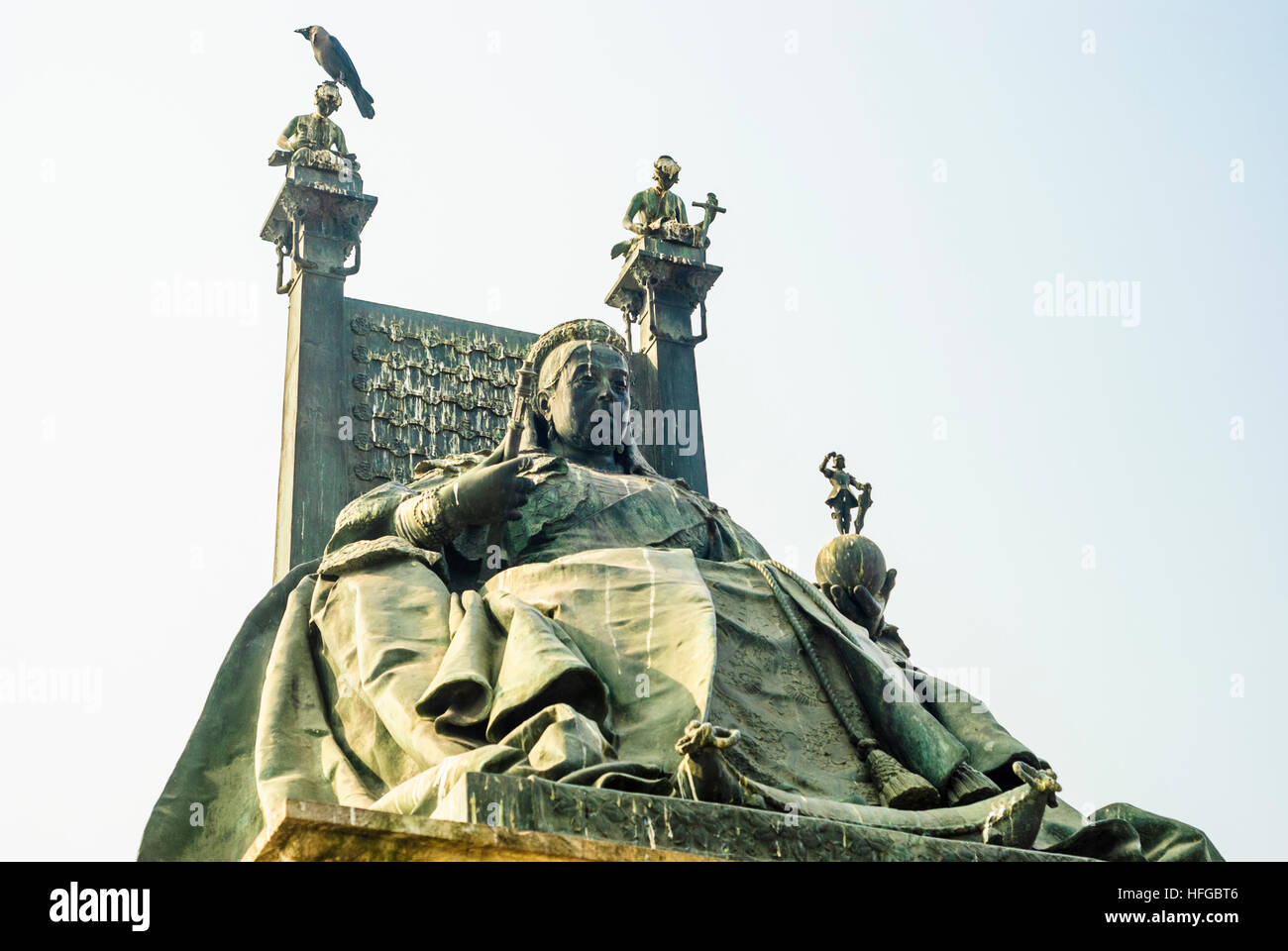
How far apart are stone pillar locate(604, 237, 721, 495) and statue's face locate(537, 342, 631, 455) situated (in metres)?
1.76

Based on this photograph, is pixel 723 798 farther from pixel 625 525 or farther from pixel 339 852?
pixel 625 525

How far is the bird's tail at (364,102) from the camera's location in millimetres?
14148

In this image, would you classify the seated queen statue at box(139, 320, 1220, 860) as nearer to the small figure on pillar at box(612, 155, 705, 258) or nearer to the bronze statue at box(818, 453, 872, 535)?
the bronze statue at box(818, 453, 872, 535)

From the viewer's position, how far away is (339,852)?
304 inches

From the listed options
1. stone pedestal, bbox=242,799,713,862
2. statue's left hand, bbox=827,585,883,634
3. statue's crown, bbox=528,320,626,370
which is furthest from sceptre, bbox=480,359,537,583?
stone pedestal, bbox=242,799,713,862

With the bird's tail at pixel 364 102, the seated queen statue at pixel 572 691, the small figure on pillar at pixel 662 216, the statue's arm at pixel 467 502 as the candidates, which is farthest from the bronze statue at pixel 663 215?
the statue's arm at pixel 467 502

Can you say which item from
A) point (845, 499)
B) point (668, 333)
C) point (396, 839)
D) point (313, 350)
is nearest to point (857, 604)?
point (845, 499)

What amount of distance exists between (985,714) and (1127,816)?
3.55ft

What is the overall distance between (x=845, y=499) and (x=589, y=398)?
1.76m

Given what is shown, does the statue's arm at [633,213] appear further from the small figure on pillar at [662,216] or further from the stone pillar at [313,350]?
the stone pillar at [313,350]

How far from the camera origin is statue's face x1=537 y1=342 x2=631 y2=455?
487 inches

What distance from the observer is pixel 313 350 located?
13219mm

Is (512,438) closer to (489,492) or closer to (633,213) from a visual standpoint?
(489,492)
